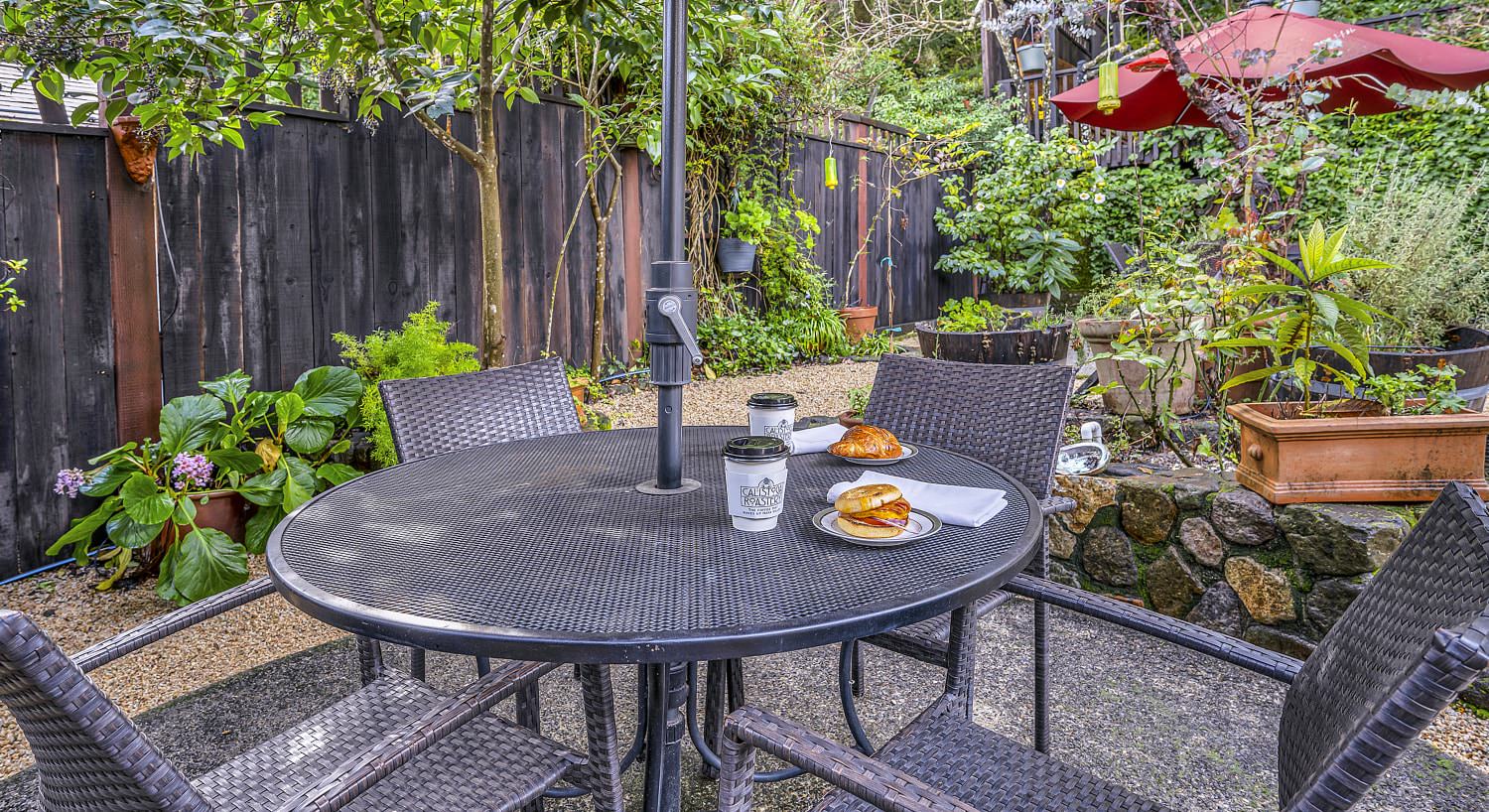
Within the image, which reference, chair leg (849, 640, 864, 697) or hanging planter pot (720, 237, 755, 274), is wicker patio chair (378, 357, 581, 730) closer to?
chair leg (849, 640, 864, 697)

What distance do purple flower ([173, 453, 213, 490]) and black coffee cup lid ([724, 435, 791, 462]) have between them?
7.03ft

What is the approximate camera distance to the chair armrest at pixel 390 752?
86cm

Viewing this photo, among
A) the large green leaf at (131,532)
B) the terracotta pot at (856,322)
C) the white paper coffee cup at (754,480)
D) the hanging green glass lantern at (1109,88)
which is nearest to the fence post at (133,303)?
the large green leaf at (131,532)

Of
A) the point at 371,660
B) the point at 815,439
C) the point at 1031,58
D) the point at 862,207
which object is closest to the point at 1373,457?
the point at 815,439

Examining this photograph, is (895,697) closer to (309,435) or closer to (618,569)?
(618,569)

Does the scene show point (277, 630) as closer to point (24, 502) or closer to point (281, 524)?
point (24, 502)

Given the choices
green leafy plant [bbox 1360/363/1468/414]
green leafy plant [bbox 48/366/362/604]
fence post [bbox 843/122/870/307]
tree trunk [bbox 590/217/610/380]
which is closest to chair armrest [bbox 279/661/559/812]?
green leafy plant [bbox 48/366/362/604]

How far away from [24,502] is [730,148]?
4.43 meters

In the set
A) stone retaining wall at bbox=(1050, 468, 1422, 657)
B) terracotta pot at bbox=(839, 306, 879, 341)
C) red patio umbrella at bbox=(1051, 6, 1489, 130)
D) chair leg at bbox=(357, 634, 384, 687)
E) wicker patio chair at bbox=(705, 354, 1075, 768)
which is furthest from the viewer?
terracotta pot at bbox=(839, 306, 879, 341)

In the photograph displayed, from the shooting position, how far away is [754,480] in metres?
1.08

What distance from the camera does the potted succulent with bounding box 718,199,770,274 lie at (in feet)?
19.1

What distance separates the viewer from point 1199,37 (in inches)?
135

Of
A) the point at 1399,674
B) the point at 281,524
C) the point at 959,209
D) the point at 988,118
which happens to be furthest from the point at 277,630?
the point at 988,118

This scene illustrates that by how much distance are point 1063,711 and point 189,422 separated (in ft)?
8.46
